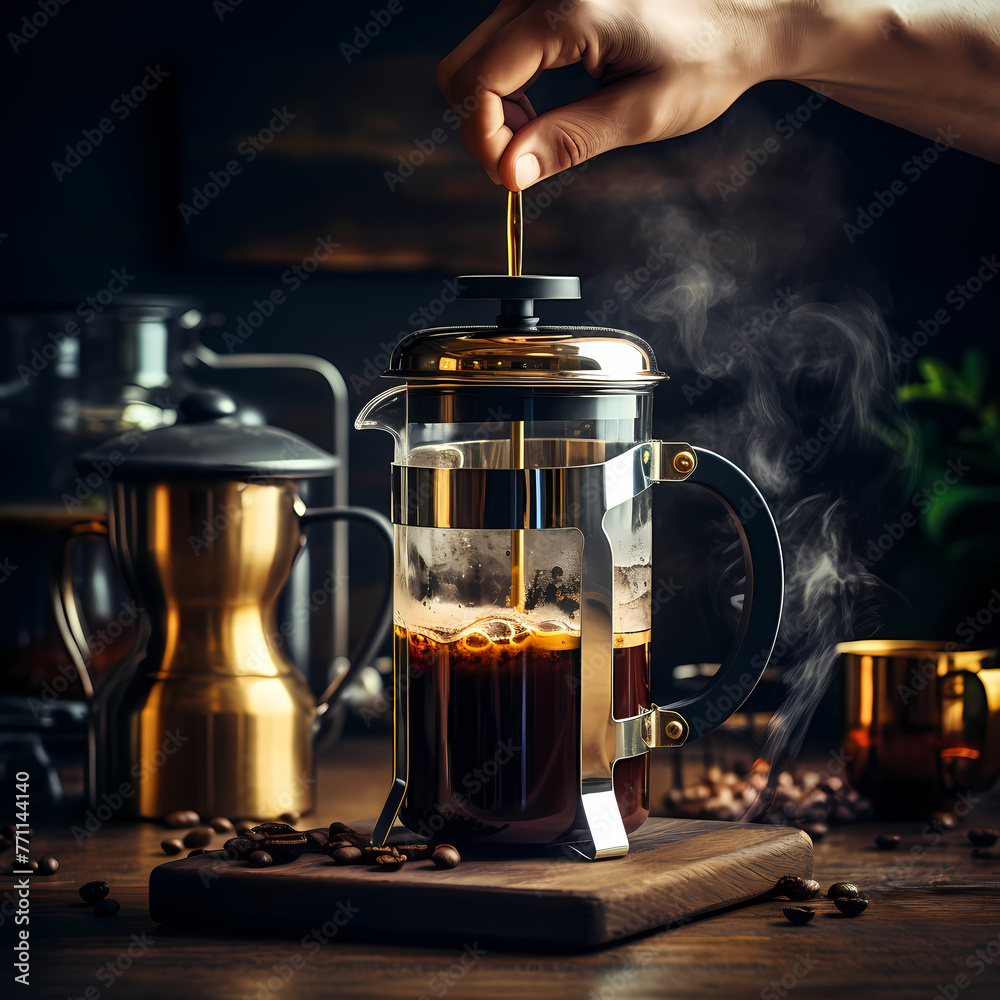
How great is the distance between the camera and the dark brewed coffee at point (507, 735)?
33.8 inches

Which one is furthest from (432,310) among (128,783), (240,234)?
(128,783)

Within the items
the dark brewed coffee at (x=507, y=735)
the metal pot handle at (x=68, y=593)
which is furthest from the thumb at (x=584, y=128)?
the metal pot handle at (x=68, y=593)

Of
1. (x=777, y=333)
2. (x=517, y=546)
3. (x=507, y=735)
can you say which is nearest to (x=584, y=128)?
(x=517, y=546)

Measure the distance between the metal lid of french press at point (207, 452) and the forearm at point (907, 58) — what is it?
1.78ft

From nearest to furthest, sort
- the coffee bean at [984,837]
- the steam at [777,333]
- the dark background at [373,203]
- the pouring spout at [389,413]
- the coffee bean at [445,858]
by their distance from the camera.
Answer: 1. the coffee bean at [445,858]
2. the pouring spout at [389,413]
3. the coffee bean at [984,837]
4. the steam at [777,333]
5. the dark background at [373,203]

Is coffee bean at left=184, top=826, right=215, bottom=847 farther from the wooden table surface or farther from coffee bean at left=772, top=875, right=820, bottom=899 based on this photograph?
coffee bean at left=772, top=875, right=820, bottom=899

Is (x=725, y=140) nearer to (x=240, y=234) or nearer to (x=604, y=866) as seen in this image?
(x=240, y=234)

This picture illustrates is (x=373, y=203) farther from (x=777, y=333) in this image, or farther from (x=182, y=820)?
(x=182, y=820)

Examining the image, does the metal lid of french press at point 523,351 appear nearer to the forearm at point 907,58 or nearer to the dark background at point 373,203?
the forearm at point 907,58

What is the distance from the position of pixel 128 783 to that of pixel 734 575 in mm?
836

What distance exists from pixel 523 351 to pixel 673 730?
0.94 feet

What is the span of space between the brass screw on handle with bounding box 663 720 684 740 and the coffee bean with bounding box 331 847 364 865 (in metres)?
0.23

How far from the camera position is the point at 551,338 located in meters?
0.85

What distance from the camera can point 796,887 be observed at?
90cm
